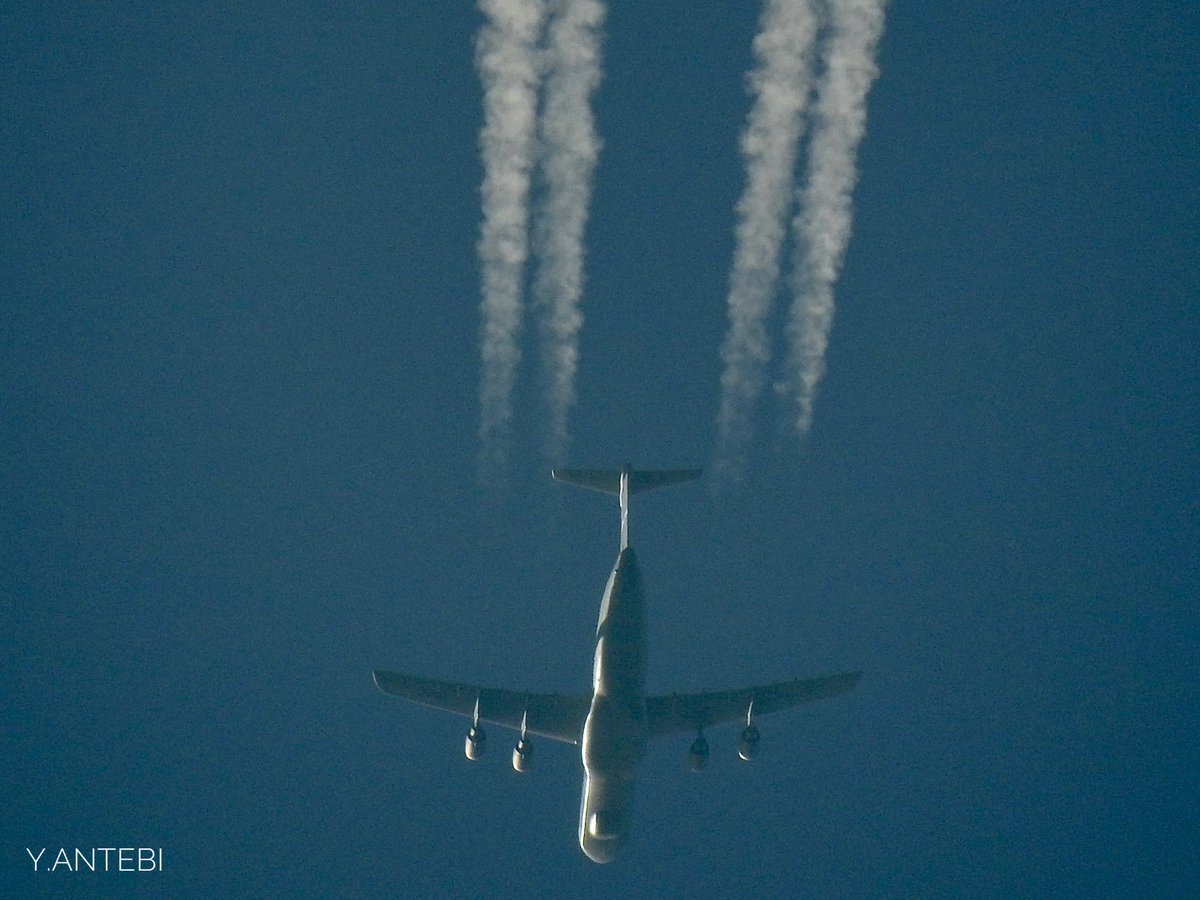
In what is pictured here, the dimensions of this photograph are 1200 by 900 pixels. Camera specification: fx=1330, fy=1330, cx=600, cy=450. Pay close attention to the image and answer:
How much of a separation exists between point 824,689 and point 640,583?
1028 centimetres

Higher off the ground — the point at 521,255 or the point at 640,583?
the point at 521,255

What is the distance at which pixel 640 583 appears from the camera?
50906 mm

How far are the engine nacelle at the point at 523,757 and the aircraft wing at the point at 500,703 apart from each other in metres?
1.69

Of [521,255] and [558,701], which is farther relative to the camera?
[558,701]

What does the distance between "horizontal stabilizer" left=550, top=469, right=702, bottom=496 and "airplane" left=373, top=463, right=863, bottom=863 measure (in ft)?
0.13

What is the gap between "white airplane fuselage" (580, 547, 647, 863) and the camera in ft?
165

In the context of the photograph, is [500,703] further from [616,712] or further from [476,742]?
[616,712]

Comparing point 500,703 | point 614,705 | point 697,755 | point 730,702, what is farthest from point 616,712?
point 730,702

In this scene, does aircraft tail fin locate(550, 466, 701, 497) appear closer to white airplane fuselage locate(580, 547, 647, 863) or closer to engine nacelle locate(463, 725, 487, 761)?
white airplane fuselage locate(580, 547, 647, 863)

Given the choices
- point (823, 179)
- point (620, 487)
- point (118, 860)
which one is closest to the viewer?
point (823, 179)

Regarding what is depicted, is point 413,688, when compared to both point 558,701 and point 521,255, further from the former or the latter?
point 521,255

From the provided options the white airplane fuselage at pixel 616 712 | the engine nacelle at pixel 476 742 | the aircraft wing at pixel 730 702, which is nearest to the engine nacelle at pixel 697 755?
the aircraft wing at pixel 730 702

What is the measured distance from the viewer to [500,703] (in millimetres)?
54625

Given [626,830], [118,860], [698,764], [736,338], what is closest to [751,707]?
[698,764]
